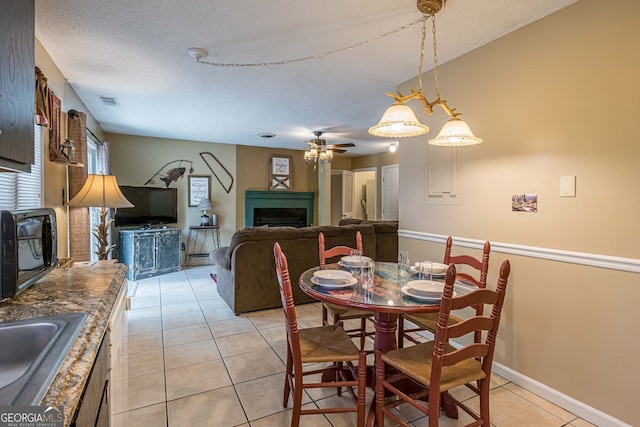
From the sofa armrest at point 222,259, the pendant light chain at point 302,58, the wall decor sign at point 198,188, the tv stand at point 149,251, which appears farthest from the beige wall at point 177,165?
the pendant light chain at point 302,58

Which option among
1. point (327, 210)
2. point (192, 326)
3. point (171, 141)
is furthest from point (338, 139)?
point (192, 326)

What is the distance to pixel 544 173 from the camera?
212 cm

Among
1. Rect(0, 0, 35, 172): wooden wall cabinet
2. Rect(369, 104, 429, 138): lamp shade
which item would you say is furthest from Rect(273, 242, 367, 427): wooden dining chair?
Rect(0, 0, 35, 172): wooden wall cabinet

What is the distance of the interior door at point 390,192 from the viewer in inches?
287

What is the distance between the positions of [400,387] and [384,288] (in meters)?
0.73

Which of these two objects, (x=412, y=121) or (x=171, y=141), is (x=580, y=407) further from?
(x=171, y=141)

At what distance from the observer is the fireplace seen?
6.93 m

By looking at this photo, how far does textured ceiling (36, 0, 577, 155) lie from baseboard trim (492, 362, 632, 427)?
2.43m

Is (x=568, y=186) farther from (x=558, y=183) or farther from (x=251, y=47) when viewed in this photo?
(x=251, y=47)

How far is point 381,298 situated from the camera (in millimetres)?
1656

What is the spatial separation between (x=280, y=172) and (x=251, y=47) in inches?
187

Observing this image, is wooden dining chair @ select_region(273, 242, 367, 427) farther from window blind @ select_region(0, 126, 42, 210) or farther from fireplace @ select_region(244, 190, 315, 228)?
fireplace @ select_region(244, 190, 315, 228)

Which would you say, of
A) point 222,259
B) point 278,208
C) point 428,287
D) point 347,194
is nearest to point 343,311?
point 428,287

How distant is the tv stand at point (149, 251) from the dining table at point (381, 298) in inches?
160
